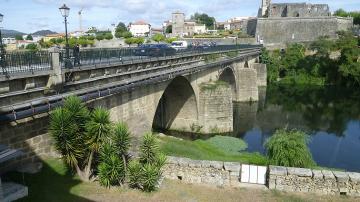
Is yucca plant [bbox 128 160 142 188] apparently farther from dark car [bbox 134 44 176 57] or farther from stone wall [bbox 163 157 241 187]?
dark car [bbox 134 44 176 57]

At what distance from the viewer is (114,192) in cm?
1266

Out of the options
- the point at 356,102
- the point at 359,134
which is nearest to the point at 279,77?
the point at 356,102

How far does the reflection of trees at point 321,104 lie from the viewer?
127 feet

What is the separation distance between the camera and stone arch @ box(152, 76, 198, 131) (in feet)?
110

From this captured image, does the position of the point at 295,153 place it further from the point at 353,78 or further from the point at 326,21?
the point at 326,21

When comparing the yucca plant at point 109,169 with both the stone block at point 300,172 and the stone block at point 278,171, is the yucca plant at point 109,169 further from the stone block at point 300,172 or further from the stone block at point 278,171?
the stone block at point 300,172

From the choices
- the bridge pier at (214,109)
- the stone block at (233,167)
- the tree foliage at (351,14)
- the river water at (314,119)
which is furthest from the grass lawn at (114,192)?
the tree foliage at (351,14)

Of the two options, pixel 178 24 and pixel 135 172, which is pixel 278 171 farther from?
pixel 178 24

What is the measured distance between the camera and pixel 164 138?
78.9 feet

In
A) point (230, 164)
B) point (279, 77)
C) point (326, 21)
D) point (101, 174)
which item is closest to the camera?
point (101, 174)

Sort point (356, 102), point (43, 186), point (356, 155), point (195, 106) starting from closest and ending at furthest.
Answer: point (43, 186) → point (356, 155) → point (195, 106) → point (356, 102)

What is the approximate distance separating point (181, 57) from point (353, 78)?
4262 centimetres

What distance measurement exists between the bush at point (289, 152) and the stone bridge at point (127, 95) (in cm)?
753

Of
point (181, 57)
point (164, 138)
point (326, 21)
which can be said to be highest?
point (326, 21)
